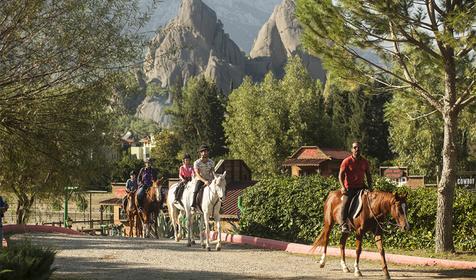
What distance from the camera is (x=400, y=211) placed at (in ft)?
45.5

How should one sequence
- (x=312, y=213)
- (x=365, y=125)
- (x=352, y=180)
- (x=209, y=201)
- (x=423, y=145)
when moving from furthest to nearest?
(x=365, y=125), (x=423, y=145), (x=312, y=213), (x=209, y=201), (x=352, y=180)

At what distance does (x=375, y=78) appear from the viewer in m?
19.5

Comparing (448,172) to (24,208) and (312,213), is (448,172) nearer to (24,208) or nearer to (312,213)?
(312,213)

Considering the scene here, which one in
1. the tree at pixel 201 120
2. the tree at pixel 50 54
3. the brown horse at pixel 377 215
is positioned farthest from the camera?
the tree at pixel 201 120

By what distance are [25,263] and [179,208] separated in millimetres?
11972

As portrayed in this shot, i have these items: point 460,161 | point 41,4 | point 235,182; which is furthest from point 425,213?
point 460,161

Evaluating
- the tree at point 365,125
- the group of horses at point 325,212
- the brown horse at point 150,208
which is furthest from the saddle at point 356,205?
A: the tree at point 365,125

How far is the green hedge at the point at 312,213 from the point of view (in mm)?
18406

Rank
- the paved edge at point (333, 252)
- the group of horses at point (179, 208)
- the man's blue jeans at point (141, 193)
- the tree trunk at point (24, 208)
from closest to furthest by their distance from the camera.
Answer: the paved edge at point (333, 252)
the group of horses at point (179, 208)
the man's blue jeans at point (141, 193)
the tree trunk at point (24, 208)

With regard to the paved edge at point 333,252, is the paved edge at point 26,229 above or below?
above

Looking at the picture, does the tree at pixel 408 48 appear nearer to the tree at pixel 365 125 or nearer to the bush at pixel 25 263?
the bush at pixel 25 263

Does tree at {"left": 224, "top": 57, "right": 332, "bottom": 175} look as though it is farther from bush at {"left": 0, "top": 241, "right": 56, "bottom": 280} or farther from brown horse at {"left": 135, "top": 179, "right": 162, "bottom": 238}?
bush at {"left": 0, "top": 241, "right": 56, "bottom": 280}

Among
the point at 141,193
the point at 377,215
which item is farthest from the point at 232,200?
the point at 377,215

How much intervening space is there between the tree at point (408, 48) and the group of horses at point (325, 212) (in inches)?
140
